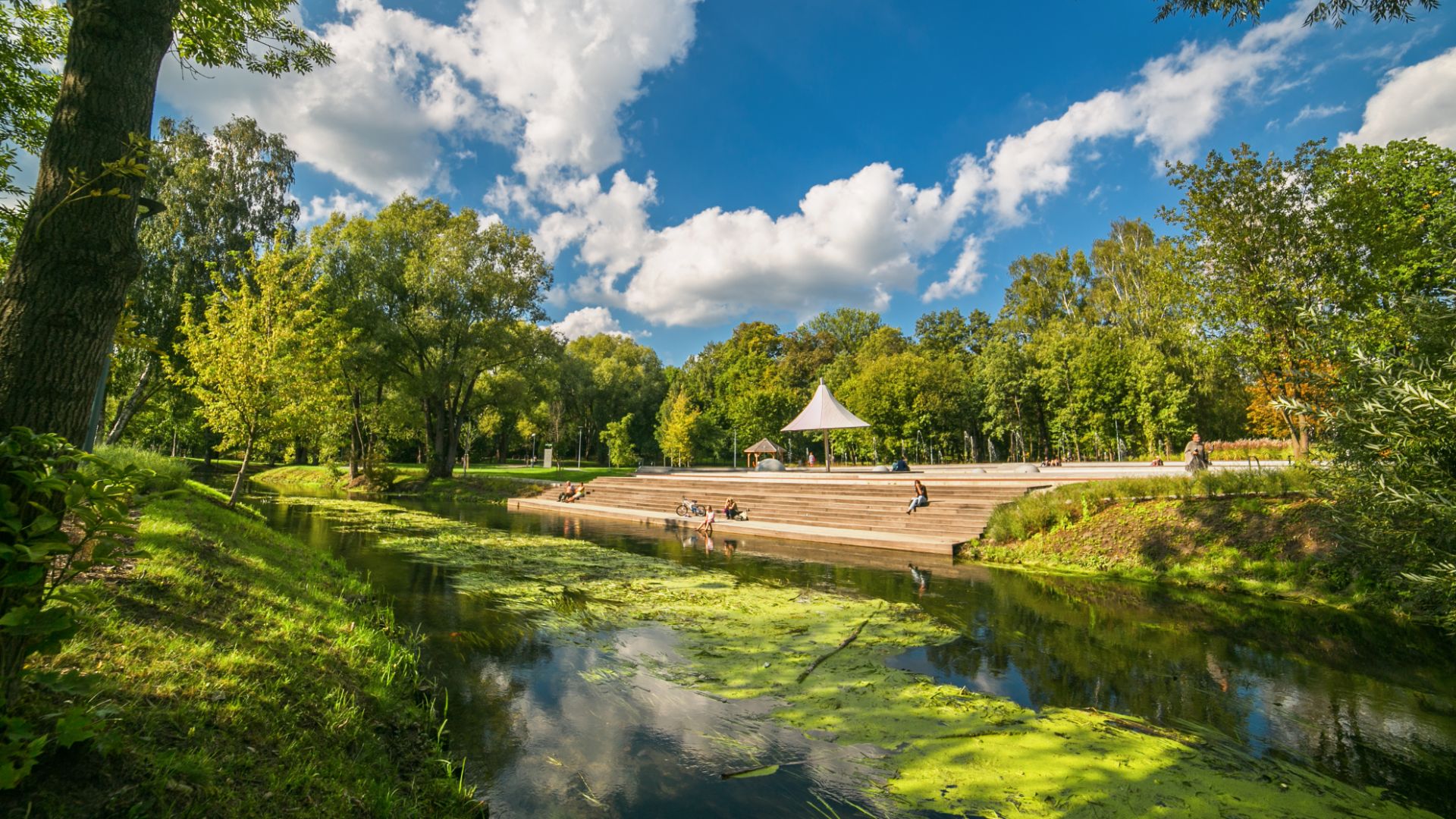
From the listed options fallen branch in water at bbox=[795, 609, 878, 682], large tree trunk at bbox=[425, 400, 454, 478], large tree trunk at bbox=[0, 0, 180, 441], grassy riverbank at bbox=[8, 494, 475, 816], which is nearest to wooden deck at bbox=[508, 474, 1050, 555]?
fallen branch in water at bbox=[795, 609, 878, 682]

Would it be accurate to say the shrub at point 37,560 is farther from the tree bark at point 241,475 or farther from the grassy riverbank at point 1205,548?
the grassy riverbank at point 1205,548

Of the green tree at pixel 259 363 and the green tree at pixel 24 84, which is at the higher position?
the green tree at pixel 24 84

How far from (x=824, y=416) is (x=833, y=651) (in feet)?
76.3

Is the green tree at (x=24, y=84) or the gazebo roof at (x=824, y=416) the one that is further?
the gazebo roof at (x=824, y=416)

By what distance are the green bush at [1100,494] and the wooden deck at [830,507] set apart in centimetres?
92

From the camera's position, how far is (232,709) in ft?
11.2

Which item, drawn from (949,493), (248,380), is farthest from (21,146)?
(949,493)

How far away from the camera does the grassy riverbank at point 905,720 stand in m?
3.94

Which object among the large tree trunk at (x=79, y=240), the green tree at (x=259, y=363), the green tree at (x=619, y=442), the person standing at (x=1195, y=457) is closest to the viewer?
the large tree trunk at (x=79, y=240)

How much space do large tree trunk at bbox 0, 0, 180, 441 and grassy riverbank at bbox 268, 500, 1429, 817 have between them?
12.7ft

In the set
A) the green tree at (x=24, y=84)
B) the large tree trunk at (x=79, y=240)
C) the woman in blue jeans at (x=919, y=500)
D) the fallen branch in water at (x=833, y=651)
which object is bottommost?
the fallen branch in water at (x=833, y=651)

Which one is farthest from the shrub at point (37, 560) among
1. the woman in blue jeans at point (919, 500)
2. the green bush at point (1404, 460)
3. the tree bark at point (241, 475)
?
the woman in blue jeans at point (919, 500)

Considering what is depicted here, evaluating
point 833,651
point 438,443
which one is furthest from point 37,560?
point 438,443

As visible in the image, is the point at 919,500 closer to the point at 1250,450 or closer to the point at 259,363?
the point at 259,363
